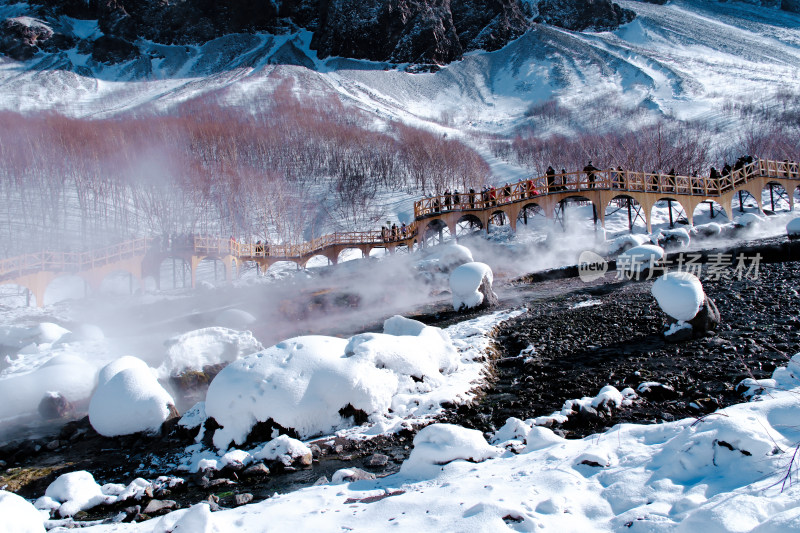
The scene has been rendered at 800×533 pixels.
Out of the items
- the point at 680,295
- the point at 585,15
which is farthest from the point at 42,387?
the point at 585,15

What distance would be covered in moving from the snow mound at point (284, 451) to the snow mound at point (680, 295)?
834cm

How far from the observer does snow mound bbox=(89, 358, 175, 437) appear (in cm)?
912

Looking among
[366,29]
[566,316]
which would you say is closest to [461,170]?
[566,316]

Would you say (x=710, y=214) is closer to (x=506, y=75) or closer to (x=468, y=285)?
(x=468, y=285)

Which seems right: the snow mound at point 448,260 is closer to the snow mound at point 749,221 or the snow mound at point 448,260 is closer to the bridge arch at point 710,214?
the snow mound at point 749,221

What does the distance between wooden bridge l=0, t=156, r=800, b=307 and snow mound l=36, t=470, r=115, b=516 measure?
24.8 meters

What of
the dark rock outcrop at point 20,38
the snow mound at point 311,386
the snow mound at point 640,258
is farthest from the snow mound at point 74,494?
the dark rock outcrop at point 20,38

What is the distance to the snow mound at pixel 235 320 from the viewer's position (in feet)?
60.1

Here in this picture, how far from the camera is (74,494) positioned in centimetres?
648

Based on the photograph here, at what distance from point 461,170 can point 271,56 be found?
281ft

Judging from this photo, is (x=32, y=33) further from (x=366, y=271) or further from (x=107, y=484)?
(x=107, y=484)

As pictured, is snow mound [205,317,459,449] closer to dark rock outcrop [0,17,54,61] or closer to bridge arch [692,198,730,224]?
bridge arch [692,198,730,224]

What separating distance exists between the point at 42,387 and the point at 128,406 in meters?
4.05

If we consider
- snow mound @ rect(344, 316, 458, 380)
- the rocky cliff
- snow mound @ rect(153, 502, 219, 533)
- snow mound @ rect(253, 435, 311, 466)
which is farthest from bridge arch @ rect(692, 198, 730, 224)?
the rocky cliff
